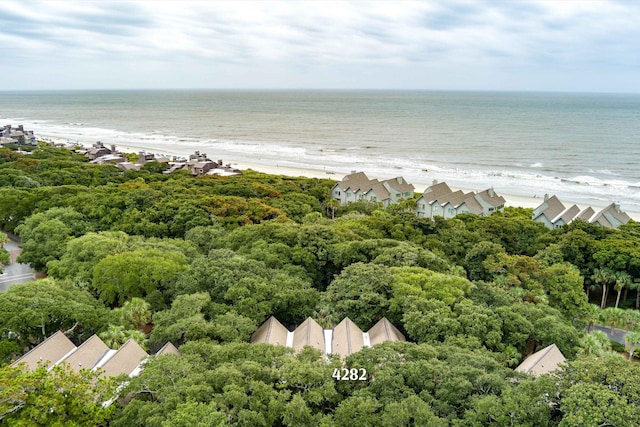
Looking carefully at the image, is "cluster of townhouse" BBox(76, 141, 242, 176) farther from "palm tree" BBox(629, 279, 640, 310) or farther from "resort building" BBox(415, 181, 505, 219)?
"palm tree" BBox(629, 279, 640, 310)

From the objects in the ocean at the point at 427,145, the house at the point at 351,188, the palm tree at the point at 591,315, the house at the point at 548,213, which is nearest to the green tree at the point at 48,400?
the palm tree at the point at 591,315

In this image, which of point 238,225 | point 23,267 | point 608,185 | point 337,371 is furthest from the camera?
point 608,185

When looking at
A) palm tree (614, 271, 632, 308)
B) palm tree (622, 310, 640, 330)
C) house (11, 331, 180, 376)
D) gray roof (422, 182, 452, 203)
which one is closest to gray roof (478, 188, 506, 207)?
gray roof (422, 182, 452, 203)

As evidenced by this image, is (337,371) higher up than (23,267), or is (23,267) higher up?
(337,371)

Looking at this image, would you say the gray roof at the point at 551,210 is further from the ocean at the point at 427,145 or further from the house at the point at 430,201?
the ocean at the point at 427,145

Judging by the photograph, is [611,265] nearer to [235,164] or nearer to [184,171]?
[184,171]

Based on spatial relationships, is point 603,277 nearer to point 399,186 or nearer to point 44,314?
point 399,186

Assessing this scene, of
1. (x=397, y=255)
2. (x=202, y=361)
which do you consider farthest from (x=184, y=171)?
(x=202, y=361)
